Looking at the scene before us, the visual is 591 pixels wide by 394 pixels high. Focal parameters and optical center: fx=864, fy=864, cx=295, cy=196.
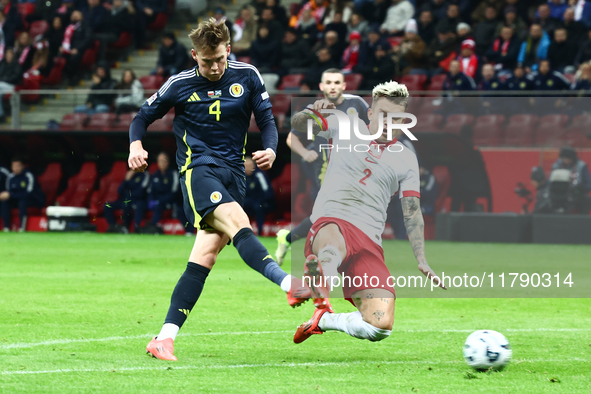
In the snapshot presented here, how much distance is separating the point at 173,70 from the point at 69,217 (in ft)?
13.3

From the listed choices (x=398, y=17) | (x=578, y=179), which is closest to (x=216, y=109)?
(x=578, y=179)

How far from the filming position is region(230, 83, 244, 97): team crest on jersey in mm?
5281

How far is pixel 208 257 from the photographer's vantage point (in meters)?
5.25

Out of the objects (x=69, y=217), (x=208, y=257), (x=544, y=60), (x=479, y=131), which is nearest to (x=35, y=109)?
(x=69, y=217)

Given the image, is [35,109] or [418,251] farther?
[35,109]

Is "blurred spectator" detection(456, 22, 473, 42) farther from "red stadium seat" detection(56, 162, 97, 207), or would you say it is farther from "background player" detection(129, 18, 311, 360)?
"background player" detection(129, 18, 311, 360)

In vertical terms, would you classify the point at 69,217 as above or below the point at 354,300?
below

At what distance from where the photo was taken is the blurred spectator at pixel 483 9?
1812cm

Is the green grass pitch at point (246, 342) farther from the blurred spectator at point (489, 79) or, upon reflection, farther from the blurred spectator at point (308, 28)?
the blurred spectator at point (308, 28)

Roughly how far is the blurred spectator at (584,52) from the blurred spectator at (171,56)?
339 inches

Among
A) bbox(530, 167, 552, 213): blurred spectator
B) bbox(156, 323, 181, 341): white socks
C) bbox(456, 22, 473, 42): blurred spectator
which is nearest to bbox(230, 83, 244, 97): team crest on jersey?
bbox(156, 323, 181, 341): white socks

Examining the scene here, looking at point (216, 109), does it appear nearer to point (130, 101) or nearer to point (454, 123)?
point (454, 123)

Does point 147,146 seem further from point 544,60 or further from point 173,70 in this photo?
point 544,60

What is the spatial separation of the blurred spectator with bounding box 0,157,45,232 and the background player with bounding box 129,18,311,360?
14028 mm
